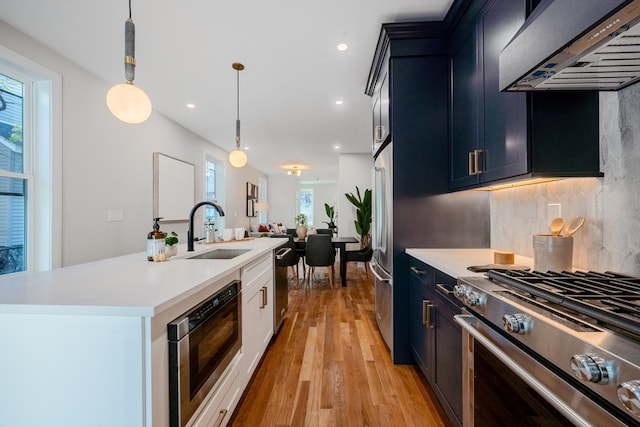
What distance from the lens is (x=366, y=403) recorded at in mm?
1820

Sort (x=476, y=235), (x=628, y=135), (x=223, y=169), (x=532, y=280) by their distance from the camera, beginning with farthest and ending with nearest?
(x=223, y=169)
(x=476, y=235)
(x=628, y=135)
(x=532, y=280)

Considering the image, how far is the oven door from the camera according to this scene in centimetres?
68

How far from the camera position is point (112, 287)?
1.14m

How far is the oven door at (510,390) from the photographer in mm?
684

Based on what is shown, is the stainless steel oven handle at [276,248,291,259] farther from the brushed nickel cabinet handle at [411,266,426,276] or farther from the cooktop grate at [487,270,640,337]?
the cooktop grate at [487,270,640,337]

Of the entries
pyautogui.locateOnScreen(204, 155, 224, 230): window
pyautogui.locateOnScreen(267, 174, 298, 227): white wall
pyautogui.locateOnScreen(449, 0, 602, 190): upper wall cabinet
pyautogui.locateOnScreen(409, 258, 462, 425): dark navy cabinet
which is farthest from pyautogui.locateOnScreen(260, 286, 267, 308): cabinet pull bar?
pyautogui.locateOnScreen(267, 174, 298, 227): white wall

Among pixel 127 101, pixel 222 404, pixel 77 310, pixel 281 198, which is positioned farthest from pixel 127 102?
pixel 281 198

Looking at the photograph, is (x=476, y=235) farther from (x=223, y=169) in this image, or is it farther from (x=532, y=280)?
(x=223, y=169)

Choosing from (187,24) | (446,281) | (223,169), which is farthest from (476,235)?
(223,169)

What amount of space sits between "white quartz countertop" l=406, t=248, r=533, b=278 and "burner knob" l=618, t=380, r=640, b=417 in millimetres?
774

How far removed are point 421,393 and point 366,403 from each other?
38cm

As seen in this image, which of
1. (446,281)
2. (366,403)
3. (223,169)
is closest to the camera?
(446,281)

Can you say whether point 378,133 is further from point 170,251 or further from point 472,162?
point 170,251

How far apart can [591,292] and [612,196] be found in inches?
26.3
